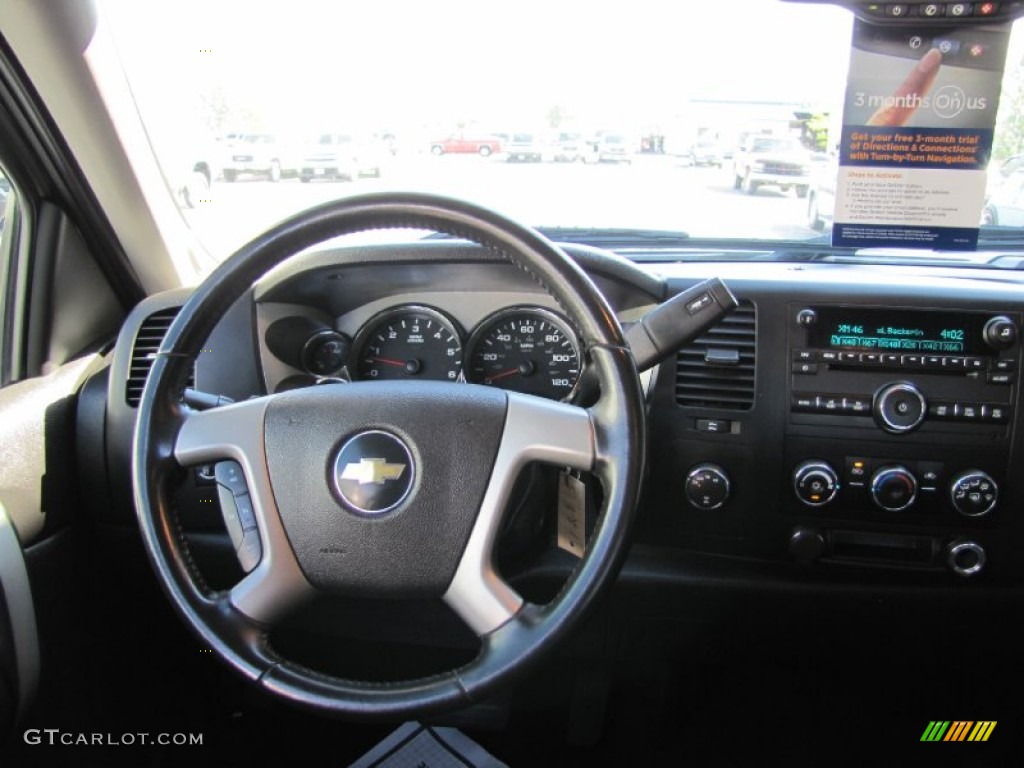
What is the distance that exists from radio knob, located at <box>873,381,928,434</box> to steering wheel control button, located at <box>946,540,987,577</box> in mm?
317

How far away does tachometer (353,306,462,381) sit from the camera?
7.00ft

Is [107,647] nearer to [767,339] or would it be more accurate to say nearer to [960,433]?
[767,339]

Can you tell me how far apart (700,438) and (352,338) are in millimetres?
903

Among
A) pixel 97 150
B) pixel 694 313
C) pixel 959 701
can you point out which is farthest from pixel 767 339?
pixel 97 150

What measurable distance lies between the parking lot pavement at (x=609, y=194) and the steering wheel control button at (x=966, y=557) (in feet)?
2.60

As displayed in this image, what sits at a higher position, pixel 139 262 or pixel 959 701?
pixel 139 262

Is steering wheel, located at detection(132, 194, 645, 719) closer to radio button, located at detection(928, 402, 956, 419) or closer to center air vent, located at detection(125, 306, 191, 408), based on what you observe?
center air vent, located at detection(125, 306, 191, 408)

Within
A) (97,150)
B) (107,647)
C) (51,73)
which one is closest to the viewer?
(51,73)

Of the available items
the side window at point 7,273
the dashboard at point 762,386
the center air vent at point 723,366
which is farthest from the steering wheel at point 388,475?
the side window at point 7,273

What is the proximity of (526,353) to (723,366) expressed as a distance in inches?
18.8

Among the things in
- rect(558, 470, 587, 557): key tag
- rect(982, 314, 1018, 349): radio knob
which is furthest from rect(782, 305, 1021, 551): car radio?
rect(558, 470, 587, 557): key tag

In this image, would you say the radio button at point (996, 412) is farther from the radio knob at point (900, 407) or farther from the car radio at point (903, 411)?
the radio knob at point (900, 407)

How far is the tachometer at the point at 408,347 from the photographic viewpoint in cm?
213

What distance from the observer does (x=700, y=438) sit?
76.2 inches
